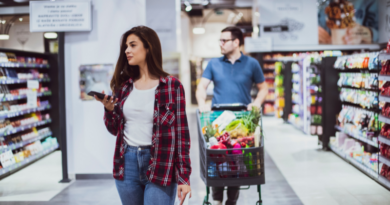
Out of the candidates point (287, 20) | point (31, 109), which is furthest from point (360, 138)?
point (287, 20)

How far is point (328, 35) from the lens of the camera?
13.4m

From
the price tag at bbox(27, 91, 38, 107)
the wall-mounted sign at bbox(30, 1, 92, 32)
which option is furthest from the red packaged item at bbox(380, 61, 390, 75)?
the price tag at bbox(27, 91, 38, 107)

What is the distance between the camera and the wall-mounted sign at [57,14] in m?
5.08

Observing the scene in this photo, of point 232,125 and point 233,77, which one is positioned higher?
point 233,77

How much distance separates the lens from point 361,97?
5711 millimetres

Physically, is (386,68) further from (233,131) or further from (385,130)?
(233,131)

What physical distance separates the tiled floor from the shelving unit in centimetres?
40

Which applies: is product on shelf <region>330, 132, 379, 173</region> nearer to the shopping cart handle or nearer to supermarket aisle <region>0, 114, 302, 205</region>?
supermarket aisle <region>0, 114, 302, 205</region>

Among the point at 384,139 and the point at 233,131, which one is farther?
the point at 384,139

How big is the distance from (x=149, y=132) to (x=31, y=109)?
5.13 m

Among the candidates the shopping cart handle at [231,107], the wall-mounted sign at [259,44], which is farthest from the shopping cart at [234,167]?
the wall-mounted sign at [259,44]

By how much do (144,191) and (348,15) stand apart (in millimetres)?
12607

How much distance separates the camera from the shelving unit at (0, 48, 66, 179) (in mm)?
5480

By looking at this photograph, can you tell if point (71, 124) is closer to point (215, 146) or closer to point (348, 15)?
point (215, 146)
